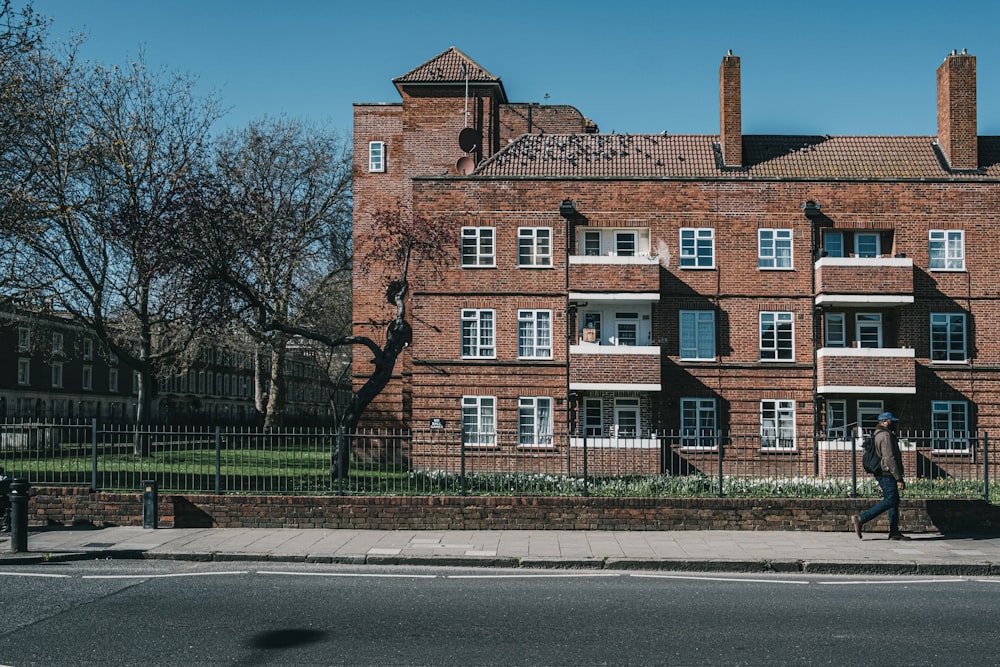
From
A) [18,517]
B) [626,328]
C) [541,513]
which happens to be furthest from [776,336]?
[18,517]

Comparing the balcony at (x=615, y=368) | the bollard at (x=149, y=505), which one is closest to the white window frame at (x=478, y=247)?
the balcony at (x=615, y=368)

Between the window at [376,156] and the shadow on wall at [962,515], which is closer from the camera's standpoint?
the shadow on wall at [962,515]

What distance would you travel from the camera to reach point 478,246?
3338 cm

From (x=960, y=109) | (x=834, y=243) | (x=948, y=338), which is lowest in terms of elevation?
(x=948, y=338)

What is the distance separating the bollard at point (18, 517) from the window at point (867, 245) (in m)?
26.9

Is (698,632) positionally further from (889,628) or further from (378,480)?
(378,480)

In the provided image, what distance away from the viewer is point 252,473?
58.9ft

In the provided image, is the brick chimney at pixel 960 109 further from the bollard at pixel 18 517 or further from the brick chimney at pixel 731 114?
the bollard at pixel 18 517

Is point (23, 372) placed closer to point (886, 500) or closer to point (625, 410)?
point (625, 410)

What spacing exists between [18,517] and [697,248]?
23.6m

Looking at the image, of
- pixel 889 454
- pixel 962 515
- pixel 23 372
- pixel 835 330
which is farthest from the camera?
pixel 23 372

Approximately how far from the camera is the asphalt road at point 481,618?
28.9 feet

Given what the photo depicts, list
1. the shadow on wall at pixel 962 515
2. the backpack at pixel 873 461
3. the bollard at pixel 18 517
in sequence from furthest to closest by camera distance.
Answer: the shadow on wall at pixel 962 515 < the backpack at pixel 873 461 < the bollard at pixel 18 517

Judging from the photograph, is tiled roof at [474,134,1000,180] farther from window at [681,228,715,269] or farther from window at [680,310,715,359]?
window at [680,310,715,359]
